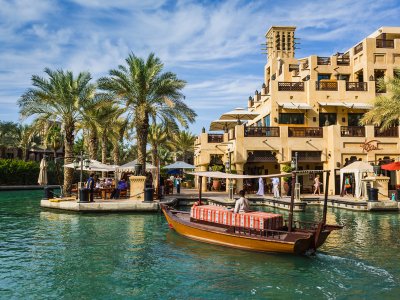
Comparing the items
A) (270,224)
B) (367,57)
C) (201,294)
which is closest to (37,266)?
(201,294)

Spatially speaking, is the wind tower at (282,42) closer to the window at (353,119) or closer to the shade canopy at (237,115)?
the shade canopy at (237,115)

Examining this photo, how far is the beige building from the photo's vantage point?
3247 cm

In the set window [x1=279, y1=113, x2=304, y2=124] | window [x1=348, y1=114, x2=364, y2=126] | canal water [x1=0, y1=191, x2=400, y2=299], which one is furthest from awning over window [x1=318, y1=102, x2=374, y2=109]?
canal water [x1=0, y1=191, x2=400, y2=299]

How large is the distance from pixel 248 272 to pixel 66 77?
21.8m

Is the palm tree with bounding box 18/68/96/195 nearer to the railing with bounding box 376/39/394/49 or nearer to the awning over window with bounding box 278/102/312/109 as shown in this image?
the awning over window with bounding box 278/102/312/109

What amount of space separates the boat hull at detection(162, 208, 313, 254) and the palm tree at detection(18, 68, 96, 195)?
14052mm

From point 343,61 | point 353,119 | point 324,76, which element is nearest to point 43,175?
point 353,119

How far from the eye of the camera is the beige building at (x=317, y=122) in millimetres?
32469

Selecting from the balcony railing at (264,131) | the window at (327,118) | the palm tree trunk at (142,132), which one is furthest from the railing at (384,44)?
the palm tree trunk at (142,132)

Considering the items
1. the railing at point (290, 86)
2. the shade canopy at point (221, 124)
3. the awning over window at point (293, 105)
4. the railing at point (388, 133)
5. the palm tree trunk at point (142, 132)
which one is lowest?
the palm tree trunk at point (142, 132)

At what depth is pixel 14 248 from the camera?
13.3 metres

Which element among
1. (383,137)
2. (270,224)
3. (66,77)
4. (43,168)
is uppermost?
(66,77)

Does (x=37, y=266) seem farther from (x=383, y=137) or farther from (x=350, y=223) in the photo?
(x=383, y=137)

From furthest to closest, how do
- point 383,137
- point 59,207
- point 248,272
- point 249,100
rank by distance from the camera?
point 249,100
point 383,137
point 59,207
point 248,272
